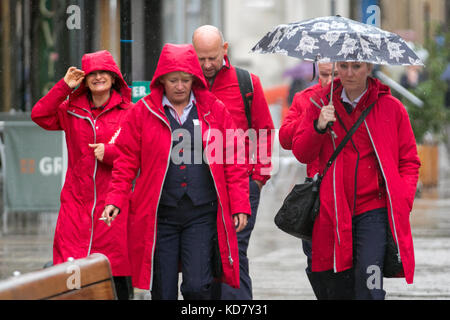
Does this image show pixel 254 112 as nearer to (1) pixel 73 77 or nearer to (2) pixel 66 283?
(1) pixel 73 77

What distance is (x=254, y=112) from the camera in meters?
6.94

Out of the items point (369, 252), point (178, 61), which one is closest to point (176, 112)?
point (178, 61)

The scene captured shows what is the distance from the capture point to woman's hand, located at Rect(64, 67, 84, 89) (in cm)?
667

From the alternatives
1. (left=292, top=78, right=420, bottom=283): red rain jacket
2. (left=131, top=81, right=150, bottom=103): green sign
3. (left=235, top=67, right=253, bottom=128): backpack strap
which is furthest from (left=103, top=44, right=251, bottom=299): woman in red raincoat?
(left=131, top=81, right=150, bottom=103): green sign

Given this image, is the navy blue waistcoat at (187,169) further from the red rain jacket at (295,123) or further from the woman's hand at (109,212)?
the red rain jacket at (295,123)

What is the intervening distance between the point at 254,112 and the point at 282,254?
373 cm

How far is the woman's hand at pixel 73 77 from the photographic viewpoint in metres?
6.67

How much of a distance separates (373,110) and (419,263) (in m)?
4.19

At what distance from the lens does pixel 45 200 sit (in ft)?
37.2

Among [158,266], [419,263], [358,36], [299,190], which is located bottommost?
[419,263]

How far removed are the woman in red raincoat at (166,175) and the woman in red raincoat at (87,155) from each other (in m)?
0.87

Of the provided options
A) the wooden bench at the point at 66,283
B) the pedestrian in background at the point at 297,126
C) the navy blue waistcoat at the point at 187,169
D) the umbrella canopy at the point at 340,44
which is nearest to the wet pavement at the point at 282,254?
the pedestrian in background at the point at 297,126
